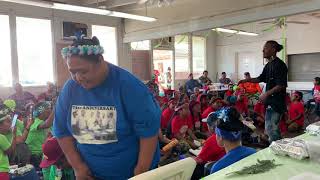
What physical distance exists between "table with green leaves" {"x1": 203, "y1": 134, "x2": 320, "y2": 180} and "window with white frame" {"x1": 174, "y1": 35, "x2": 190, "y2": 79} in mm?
9732

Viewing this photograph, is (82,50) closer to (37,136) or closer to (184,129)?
(37,136)

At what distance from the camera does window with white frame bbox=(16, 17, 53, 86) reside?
290 inches

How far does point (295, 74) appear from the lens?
10977mm

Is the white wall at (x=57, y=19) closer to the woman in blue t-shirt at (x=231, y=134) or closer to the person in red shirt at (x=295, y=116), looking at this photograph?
the person in red shirt at (x=295, y=116)

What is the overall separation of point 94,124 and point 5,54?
6.51 metres

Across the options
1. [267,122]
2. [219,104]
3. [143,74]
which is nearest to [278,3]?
[219,104]

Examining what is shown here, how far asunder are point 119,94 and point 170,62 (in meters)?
9.71

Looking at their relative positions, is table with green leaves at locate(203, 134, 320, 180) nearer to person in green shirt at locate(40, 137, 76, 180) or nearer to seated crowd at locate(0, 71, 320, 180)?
seated crowd at locate(0, 71, 320, 180)

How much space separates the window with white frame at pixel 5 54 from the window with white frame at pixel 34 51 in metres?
0.24

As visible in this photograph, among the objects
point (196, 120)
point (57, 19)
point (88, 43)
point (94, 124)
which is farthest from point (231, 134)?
point (57, 19)

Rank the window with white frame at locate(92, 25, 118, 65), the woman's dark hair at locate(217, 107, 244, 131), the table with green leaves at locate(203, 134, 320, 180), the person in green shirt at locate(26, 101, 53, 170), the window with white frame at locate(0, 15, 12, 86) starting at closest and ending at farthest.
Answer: the table with green leaves at locate(203, 134, 320, 180)
the woman's dark hair at locate(217, 107, 244, 131)
the person in green shirt at locate(26, 101, 53, 170)
the window with white frame at locate(0, 15, 12, 86)
the window with white frame at locate(92, 25, 118, 65)

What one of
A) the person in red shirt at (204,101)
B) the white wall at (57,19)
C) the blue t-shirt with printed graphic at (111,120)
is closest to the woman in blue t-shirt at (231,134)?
the blue t-shirt with printed graphic at (111,120)

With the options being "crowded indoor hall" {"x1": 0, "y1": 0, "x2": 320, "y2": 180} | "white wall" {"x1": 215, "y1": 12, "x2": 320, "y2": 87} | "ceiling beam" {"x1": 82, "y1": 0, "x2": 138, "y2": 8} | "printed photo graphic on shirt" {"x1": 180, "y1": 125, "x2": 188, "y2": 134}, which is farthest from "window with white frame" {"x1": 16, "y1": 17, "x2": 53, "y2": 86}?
"white wall" {"x1": 215, "y1": 12, "x2": 320, "y2": 87}

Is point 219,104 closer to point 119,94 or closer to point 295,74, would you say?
point 119,94
